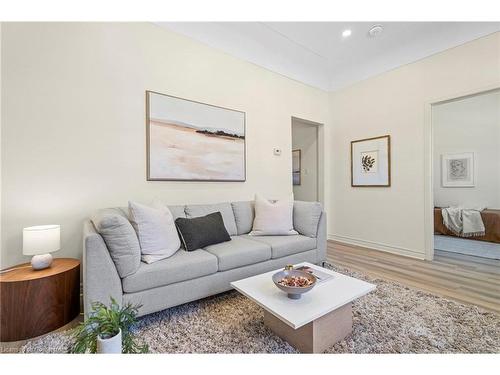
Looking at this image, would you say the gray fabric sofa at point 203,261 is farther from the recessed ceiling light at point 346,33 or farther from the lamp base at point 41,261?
the recessed ceiling light at point 346,33

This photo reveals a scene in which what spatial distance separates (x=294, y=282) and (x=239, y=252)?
74 centimetres

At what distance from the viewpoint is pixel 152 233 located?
5.83ft

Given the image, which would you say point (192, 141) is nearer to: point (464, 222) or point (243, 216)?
point (243, 216)

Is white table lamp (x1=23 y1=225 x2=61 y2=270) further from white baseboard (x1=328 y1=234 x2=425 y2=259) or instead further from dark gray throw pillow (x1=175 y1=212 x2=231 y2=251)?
white baseboard (x1=328 y1=234 x2=425 y2=259)

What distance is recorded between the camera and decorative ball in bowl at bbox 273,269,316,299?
1273mm

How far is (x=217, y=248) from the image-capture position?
2.05 m

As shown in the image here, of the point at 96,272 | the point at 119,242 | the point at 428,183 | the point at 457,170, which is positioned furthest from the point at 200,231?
the point at 457,170

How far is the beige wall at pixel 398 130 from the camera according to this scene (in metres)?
2.69

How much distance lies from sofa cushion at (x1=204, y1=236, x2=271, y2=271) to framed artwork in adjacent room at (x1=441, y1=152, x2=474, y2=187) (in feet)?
16.9

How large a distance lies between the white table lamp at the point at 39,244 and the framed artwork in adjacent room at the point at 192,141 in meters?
0.97

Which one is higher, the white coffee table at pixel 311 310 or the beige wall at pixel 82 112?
the beige wall at pixel 82 112

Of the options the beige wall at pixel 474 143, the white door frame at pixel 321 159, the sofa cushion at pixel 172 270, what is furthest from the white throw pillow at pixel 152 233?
the beige wall at pixel 474 143
